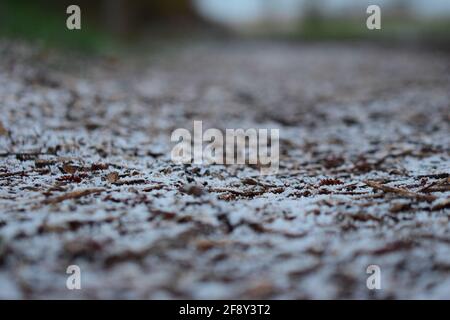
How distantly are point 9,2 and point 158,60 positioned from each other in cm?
334

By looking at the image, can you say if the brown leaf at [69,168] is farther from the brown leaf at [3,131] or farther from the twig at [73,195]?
the brown leaf at [3,131]

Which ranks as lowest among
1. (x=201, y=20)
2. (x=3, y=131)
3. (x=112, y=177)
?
(x=112, y=177)

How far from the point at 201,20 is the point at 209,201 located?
20023 mm

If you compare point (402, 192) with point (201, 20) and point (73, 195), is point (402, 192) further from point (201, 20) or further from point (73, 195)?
point (201, 20)

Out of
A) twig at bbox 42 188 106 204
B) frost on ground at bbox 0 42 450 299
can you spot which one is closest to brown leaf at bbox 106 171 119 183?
frost on ground at bbox 0 42 450 299

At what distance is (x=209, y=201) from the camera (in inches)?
103

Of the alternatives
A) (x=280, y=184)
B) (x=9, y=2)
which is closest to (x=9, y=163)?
(x=280, y=184)

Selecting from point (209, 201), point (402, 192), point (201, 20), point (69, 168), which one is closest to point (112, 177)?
point (69, 168)

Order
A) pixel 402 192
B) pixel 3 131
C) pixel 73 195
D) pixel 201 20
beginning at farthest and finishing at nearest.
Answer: pixel 201 20 < pixel 3 131 < pixel 402 192 < pixel 73 195

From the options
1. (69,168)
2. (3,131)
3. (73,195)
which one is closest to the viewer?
(73,195)

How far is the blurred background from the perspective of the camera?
8391 millimetres

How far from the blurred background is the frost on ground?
2941 mm

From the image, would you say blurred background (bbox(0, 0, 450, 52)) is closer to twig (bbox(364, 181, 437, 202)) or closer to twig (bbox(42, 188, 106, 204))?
twig (bbox(42, 188, 106, 204))

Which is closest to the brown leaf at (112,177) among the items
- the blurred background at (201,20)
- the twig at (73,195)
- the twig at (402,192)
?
the twig at (73,195)
